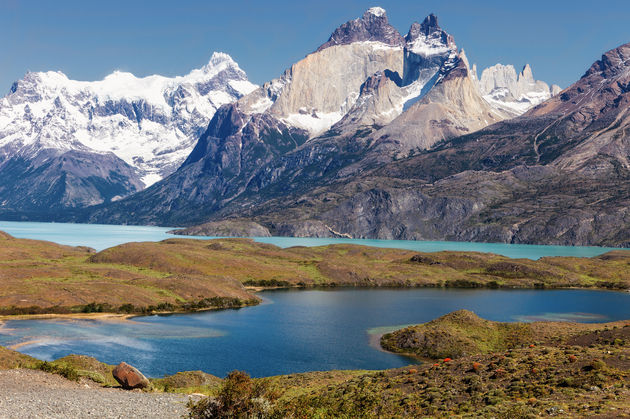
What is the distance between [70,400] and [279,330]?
227ft

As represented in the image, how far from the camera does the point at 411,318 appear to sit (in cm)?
12000

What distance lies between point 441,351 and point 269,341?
92.6ft

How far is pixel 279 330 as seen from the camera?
343 ft

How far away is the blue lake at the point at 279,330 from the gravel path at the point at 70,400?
26.5m

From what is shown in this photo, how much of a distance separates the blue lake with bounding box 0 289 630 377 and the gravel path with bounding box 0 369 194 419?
86.9ft

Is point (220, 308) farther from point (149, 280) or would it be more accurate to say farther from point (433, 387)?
point (433, 387)

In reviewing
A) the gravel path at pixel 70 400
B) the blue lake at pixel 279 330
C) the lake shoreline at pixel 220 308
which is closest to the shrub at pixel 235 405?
the gravel path at pixel 70 400

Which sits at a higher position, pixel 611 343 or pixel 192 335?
pixel 611 343

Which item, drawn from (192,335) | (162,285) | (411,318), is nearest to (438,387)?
(192,335)

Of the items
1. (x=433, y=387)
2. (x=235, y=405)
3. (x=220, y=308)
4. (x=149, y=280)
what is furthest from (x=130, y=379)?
(x=149, y=280)

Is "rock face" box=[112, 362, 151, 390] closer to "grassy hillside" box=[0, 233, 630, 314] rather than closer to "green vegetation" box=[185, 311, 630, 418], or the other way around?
"green vegetation" box=[185, 311, 630, 418]

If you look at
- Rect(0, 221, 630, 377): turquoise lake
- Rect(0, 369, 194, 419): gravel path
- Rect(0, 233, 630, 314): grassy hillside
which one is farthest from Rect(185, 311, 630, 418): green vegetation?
Rect(0, 233, 630, 314): grassy hillside

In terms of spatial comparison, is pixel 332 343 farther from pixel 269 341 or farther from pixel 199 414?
pixel 199 414

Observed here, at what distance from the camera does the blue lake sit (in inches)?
3066
